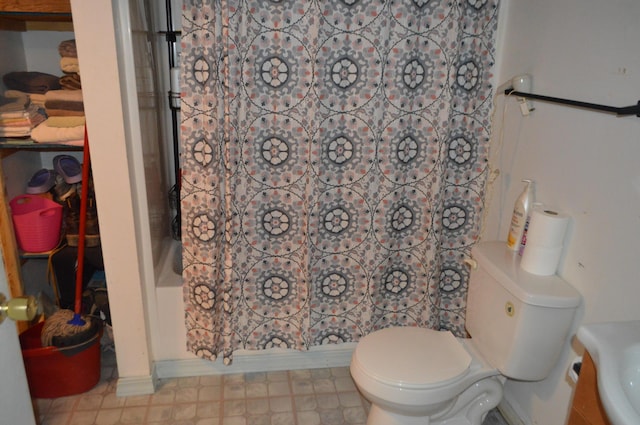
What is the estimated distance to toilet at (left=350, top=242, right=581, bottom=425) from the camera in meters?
1.49

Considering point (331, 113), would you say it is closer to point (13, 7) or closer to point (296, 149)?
point (296, 149)

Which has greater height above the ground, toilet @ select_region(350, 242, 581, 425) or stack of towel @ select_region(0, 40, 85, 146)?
stack of towel @ select_region(0, 40, 85, 146)

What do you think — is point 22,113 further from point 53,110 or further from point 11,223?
point 11,223

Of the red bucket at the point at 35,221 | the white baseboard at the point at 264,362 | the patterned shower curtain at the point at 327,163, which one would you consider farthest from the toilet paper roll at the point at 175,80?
the white baseboard at the point at 264,362

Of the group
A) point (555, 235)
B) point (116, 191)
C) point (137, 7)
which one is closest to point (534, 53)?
point (555, 235)

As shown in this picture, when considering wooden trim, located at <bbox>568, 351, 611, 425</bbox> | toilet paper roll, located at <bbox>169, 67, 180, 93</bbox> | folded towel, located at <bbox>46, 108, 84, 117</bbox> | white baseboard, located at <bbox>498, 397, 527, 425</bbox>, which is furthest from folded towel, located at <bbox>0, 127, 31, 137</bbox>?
white baseboard, located at <bbox>498, 397, 527, 425</bbox>

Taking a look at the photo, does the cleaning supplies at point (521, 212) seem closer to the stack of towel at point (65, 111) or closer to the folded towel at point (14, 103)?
the stack of towel at point (65, 111)

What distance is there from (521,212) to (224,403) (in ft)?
4.74

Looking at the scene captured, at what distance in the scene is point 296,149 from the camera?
5.90 ft

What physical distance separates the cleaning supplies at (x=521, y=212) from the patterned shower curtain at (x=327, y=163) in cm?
30

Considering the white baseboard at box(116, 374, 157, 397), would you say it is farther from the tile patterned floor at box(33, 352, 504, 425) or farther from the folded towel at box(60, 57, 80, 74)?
the folded towel at box(60, 57, 80, 74)

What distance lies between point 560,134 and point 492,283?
0.57m

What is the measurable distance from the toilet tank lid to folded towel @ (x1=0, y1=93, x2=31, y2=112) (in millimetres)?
1865

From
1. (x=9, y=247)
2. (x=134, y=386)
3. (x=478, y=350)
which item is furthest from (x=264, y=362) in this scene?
(x=9, y=247)
